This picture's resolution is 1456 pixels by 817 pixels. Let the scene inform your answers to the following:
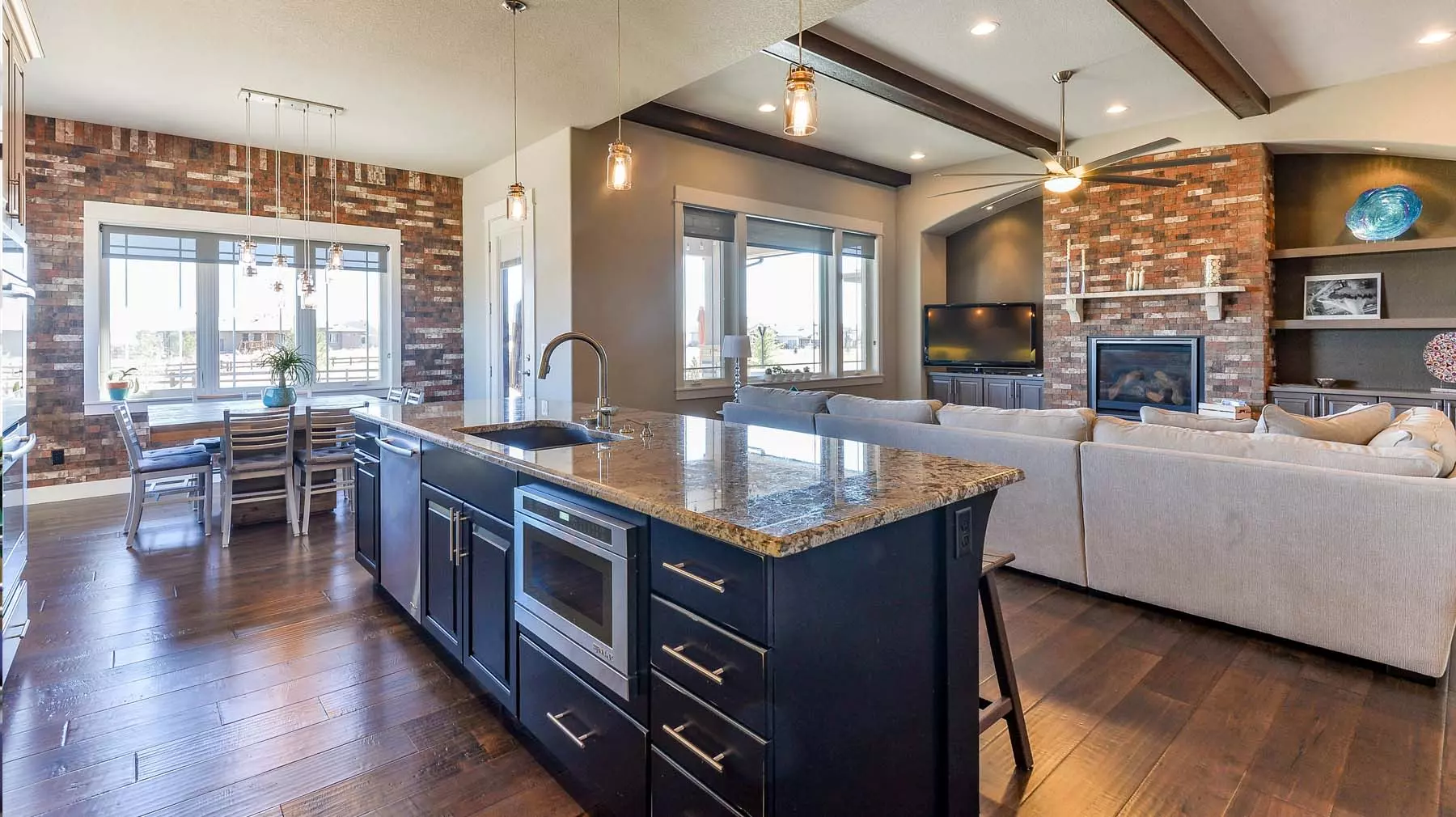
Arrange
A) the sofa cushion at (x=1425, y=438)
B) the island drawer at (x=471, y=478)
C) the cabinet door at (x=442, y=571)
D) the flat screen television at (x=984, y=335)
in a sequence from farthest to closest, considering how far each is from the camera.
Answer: the flat screen television at (x=984, y=335), the sofa cushion at (x=1425, y=438), the cabinet door at (x=442, y=571), the island drawer at (x=471, y=478)

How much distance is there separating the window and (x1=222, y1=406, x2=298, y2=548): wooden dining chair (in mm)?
1605

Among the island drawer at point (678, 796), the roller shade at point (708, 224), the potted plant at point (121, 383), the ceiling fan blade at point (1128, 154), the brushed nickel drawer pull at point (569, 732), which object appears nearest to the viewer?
the island drawer at point (678, 796)

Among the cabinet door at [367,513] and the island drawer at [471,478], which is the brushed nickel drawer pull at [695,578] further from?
the cabinet door at [367,513]

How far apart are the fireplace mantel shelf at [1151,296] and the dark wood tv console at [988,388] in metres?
0.82

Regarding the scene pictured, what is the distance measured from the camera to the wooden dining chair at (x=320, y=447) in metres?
4.52

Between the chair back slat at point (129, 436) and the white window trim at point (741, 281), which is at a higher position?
the white window trim at point (741, 281)

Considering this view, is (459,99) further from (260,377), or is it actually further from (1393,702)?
(1393,702)

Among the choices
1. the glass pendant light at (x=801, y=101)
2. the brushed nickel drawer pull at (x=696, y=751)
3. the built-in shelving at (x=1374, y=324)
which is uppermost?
the glass pendant light at (x=801, y=101)

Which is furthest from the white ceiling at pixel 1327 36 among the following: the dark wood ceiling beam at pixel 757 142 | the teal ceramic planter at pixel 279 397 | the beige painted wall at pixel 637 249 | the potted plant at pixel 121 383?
the potted plant at pixel 121 383

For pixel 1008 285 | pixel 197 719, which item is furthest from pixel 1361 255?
pixel 197 719

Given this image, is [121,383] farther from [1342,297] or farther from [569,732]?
[1342,297]

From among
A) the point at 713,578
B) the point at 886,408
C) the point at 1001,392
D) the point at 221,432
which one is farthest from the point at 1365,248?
the point at 221,432

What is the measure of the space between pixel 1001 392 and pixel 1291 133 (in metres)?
3.25

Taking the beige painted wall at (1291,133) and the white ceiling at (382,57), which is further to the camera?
the beige painted wall at (1291,133)
